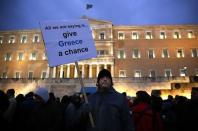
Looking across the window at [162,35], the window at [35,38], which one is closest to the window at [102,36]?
the window at [162,35]

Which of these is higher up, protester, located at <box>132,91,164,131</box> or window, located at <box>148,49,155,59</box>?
window, located at <box>148,49,155,59</box>

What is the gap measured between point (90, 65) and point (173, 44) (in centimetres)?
1465

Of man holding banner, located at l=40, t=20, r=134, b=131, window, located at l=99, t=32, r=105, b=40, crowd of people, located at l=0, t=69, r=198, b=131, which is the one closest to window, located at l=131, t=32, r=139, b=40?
window, located at l=99, t=32, r=105, b=40

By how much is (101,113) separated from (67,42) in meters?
1.37

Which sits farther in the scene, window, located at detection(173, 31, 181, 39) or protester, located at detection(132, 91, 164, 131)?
window, located at detection(173, 31, 181, 39)

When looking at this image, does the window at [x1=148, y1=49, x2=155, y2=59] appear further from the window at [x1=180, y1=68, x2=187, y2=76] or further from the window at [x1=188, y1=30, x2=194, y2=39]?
the window at [x1=188, y1=30, x2=194, y2=39]

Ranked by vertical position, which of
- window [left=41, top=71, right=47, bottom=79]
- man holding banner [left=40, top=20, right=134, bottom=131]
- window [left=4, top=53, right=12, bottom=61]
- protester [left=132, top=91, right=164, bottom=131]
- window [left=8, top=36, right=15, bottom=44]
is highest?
window [left=8, top=36, right=15, bottom=44]

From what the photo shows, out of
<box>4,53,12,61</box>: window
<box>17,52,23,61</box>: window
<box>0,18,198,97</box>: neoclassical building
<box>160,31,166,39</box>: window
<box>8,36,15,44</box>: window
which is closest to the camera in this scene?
<box>0,18,198,97</box>: neoclassical building

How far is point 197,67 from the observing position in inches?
1702

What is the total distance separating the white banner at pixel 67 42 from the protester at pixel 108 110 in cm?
73

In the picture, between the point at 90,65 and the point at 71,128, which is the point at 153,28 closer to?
the point at 90,65

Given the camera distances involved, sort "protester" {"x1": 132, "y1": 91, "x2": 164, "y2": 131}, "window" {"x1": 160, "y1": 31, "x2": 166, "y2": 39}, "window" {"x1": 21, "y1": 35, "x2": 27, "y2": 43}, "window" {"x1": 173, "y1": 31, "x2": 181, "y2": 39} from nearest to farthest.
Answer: "protester" {"x1": 132, "y1": 91, "x2": 164, "y2": 131} → "window" {"x1": 173, "y1": 31, "x2": 181, "y2": 39} → "window" {"x1": 160, "y1": 31, "x2": 166, "y2": 39} → "window" {"x1": 21, "y1": 35, "x2": 27, "y2": 43}

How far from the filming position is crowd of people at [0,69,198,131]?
360 cm

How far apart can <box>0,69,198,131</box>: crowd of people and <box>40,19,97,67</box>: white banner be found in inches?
24.8
